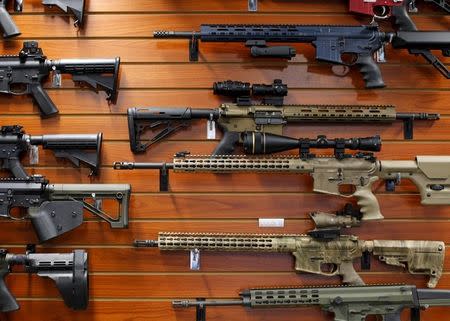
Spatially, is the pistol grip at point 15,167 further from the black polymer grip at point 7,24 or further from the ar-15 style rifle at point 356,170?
the black polymer grip at point 7,24

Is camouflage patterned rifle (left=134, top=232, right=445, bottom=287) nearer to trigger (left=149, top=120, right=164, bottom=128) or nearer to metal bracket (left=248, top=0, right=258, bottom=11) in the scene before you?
trigger (left=149, top=120, right=164, bottom=128)

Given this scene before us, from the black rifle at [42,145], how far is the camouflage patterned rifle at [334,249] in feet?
2.39

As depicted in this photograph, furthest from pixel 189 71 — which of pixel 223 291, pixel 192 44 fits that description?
pixel 223 291

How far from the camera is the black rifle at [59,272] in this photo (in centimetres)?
363

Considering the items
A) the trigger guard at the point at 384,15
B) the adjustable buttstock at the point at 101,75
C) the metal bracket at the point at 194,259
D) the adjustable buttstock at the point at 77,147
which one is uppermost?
the trigger guard at the point at 384,15

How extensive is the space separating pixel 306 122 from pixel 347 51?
574 millimetres

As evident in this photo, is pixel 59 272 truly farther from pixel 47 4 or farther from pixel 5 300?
pixel 47 4

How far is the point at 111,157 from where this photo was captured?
3898mm

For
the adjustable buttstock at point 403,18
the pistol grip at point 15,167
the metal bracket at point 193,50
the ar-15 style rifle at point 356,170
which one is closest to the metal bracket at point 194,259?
the ar-15 style rifle at point 356,170

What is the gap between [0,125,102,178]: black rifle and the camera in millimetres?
3742

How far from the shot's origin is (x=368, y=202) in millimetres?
3703

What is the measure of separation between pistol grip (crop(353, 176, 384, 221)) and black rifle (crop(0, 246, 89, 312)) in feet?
6.34

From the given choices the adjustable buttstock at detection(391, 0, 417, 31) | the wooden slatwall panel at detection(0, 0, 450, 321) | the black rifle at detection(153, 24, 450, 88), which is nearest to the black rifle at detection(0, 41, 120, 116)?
the wooden slatwall panel at detection(0, 0, 450, 321)

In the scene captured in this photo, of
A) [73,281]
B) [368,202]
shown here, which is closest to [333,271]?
[368,202]
